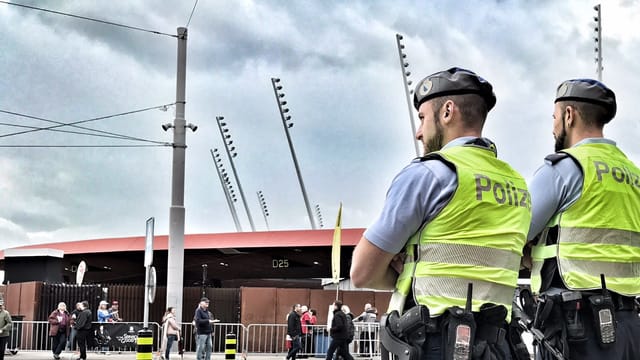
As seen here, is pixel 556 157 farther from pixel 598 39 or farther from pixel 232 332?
pixel 232 332

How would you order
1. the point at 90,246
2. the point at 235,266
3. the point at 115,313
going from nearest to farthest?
the point at 115,313
the point at 90,246
the point at 235,266

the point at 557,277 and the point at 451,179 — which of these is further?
the point at 557,277

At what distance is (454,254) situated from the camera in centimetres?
313

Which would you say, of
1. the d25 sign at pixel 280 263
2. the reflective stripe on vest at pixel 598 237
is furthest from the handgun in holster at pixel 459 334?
the d25 sign at pixel 280 263

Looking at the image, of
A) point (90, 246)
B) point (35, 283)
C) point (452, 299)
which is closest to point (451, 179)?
point (452, 299)

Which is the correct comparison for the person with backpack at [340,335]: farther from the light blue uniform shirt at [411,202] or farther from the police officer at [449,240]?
the light blue uniform shirt at [411,202]

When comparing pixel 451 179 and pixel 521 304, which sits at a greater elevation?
pixel 451 179

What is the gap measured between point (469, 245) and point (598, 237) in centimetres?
120

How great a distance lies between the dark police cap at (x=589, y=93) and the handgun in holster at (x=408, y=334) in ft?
6.18

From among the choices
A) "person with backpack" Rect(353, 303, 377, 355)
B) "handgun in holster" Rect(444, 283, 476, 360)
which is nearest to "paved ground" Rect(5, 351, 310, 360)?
"person with backpack" Rect(353, 303, 377, 355)

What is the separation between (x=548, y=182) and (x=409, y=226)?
130 cm

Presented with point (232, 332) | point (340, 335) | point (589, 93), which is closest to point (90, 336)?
point (232, 332)

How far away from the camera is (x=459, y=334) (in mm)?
3023

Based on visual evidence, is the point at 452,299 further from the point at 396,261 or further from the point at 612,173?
the point at 612,173
